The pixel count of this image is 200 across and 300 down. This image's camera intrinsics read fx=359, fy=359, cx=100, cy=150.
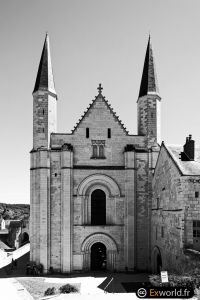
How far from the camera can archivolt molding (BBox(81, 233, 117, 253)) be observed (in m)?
29.1

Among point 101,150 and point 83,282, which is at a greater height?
point 101,150

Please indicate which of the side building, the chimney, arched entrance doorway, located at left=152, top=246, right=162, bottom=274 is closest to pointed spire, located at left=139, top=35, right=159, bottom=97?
the side building

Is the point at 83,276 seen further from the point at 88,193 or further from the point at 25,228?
the point at 25,228

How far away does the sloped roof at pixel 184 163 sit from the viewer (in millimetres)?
24234

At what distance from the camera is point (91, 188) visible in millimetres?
29672

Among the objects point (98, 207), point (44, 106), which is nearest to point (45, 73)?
point (44, 106)

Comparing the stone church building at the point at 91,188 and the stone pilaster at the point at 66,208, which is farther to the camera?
the stone church building at the point at 91,188

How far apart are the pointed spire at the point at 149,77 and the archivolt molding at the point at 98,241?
1261 centimetres

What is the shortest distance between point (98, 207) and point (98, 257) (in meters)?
4.07

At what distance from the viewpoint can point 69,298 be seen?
63.0 ft

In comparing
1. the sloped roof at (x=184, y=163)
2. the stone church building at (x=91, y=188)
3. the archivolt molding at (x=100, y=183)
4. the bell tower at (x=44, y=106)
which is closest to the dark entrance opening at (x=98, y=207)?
the stone church building at (x=91, y=188)

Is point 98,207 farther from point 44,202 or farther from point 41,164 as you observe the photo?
point 41,164

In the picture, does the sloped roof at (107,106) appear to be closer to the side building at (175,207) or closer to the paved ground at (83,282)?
the side building at (175,207)

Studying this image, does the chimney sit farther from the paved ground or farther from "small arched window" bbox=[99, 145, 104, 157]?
the paved ground
